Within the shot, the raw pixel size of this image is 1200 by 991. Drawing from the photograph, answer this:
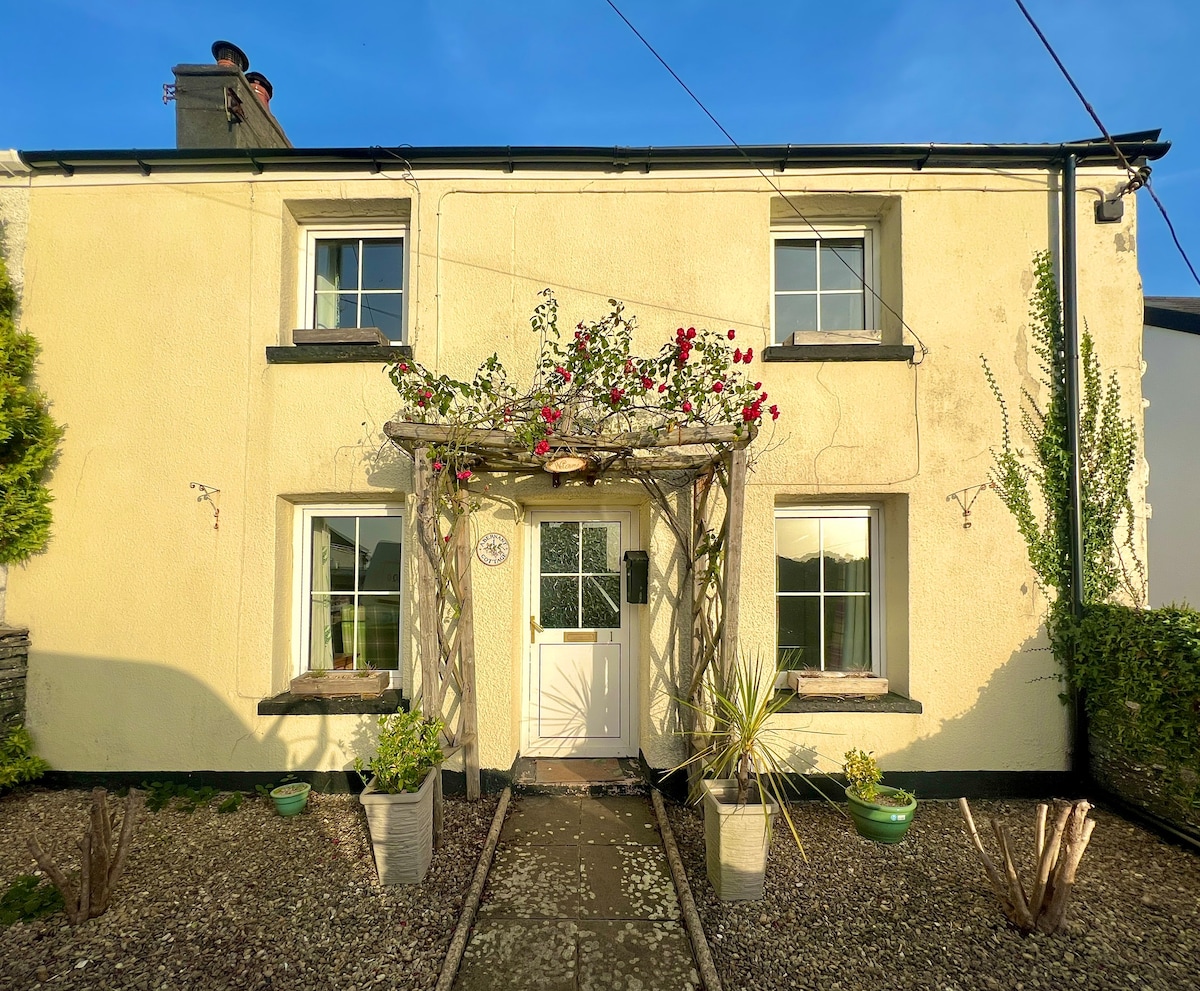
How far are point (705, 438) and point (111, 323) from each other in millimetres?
4523

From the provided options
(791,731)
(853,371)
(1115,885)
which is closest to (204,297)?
(853,371)

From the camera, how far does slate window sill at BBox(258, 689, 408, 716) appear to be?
4020 mm

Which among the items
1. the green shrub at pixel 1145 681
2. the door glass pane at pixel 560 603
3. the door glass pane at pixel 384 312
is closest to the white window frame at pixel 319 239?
the door glass pane at pixel 384 312

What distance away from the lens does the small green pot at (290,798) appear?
3.76m

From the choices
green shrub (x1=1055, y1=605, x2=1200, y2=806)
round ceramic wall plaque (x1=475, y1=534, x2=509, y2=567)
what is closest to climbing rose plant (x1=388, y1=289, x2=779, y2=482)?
round ceramic wall plaque (x1=475, y1=534, x2=509, y2=567)

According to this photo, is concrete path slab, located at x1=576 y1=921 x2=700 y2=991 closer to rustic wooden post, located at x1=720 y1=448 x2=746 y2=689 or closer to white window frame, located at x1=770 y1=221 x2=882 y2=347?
rustic wooden post, located at x1=720 y1=448 x2=746 y2=689

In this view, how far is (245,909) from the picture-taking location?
2.89 m

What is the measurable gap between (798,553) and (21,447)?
5.74m

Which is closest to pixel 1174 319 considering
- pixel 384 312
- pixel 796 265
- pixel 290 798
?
pixel 796 265

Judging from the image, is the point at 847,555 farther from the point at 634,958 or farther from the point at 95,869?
the point at 95,869

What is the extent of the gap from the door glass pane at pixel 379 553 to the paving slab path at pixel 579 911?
1.92 metres

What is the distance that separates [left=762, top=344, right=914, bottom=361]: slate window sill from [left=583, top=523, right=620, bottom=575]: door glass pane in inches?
69.4

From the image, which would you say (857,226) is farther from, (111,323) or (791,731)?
(111,323)

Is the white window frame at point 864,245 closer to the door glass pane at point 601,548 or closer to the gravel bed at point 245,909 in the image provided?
the door glass pane at point 601,548
